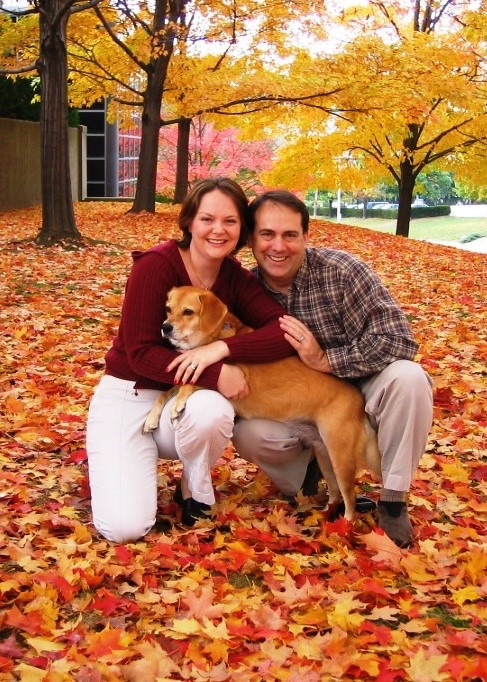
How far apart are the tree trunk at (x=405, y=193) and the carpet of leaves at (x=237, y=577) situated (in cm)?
1790

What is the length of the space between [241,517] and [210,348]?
87 cm

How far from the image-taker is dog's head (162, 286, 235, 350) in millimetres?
3740

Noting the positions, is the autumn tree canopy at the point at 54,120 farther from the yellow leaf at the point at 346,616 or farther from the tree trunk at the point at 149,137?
the yellow leaf at the point at 346,616

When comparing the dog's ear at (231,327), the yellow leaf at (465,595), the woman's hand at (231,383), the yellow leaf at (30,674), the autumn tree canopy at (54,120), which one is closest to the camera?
the yellow leaf at (30,674)

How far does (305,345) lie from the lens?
3795 mm

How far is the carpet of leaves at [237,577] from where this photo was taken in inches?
104

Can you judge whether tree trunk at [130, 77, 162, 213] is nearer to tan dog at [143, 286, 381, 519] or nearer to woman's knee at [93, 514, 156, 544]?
tan dog at [143, 286, 381, 519]

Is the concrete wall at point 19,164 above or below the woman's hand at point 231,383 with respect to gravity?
above

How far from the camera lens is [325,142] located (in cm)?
2094

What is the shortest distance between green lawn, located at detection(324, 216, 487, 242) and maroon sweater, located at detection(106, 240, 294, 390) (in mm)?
33985

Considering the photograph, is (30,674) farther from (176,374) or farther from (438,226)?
(438,226)

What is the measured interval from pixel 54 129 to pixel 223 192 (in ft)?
30.6

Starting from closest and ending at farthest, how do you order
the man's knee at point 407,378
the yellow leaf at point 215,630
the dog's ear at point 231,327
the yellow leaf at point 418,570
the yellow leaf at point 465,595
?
the yellow leaf at point 215,630 → the yellow leaf at point 465,595 → the yellow leaf at point 418,570 → the man's knee at point 407,378 → the dog's ear at point 231,327

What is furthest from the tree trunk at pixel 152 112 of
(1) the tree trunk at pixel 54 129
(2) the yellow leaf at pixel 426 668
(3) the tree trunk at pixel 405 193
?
(2) the yellow leaf at pixel 426 668
